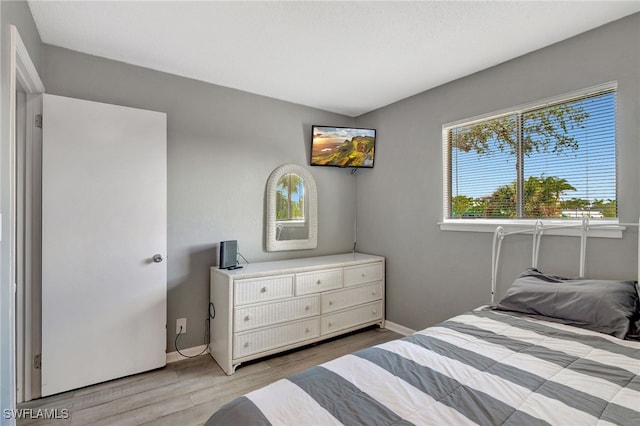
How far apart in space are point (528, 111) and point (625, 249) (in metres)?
1.15

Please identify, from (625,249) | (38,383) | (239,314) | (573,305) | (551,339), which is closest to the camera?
(551,339)

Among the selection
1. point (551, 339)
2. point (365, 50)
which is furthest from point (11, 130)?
point (551, 339)

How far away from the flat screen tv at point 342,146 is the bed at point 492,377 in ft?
7.14

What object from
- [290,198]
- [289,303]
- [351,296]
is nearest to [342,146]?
[290,198]

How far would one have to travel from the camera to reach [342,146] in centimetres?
351

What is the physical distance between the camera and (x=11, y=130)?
157 cm

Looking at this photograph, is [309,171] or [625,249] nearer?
[625,249]

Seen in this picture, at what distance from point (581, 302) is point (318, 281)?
1.90 m

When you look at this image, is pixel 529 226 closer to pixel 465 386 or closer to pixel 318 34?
pixel 465 386

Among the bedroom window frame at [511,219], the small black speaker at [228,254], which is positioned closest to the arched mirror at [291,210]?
the small black speaker at [228,254]

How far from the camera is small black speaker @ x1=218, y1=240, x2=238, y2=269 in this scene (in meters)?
2.71

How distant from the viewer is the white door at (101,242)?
2154 millimetres

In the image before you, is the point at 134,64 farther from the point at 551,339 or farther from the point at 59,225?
the point at 551,339

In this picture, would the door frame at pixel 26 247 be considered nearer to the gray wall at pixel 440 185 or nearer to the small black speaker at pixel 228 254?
the small black speaker at pixel 228 254
